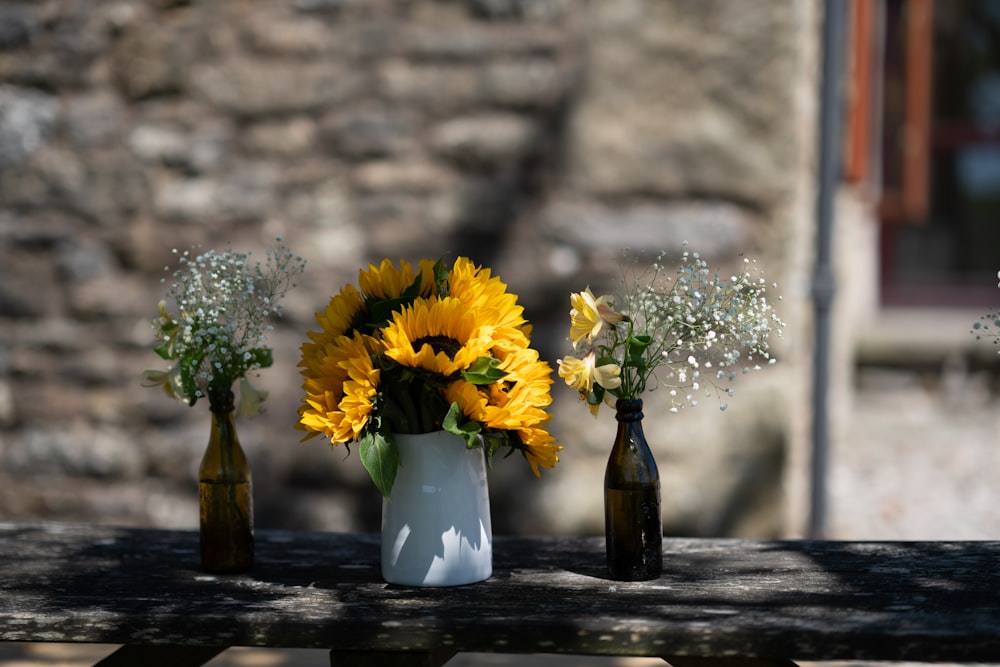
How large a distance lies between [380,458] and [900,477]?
356 cm

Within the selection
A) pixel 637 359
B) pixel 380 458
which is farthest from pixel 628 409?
pixel 380 458

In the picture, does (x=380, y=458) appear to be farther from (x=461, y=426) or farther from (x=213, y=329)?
(x=213, y=329)

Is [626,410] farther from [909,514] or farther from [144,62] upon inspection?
[909,514]

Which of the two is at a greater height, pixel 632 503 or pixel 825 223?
pixel 825 223

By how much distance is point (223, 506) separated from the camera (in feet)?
4.94

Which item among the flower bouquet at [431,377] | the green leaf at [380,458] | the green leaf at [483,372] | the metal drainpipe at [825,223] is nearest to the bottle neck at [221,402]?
the flower bouquet at [431,377]

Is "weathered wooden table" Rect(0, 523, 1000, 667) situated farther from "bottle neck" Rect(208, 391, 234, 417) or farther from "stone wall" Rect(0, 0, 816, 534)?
"stone wall" Rect(0, 0, 816, 534)

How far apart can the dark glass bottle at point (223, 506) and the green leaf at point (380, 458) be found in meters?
0.27

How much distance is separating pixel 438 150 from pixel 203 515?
1518 mm

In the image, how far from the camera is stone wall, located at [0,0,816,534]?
9.10ft

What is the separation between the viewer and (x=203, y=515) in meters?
1.51

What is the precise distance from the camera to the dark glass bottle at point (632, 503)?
1.38 meters

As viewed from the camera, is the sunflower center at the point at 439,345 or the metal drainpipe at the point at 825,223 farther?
the metal drainpipe at the point at 825,223

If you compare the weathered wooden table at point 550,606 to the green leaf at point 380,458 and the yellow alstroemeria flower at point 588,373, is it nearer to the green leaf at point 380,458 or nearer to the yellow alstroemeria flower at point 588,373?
the green leaf at point 380,458
